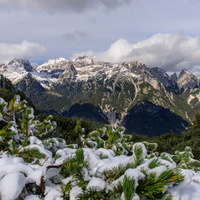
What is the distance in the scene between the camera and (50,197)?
1640mm

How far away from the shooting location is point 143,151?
1714mm

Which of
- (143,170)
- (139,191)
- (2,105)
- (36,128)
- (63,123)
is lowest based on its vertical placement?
(63,123)

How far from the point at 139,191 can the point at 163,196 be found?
222mm

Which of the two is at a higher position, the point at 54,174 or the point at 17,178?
the point at 17,178

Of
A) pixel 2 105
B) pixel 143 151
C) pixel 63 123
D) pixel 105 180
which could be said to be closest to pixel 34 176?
pixel 105 180

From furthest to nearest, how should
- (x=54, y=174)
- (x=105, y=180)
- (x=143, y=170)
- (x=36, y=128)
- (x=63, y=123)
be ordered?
(x=63, y=123) → (x=36, y=128) → (x=54, y=174) → (x=105, y=180) → (x=143, y=170)

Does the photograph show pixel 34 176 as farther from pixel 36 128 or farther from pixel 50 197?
pixel 36 128

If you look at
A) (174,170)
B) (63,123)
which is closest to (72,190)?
(174,170)

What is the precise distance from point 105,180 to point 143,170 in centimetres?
46

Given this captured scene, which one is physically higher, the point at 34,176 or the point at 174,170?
the point at 174,170

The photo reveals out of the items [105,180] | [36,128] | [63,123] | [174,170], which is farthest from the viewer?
[63,123]

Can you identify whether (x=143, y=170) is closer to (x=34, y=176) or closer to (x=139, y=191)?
(x=139, y=191)

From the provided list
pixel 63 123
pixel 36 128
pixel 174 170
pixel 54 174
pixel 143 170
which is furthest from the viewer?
pixel 63 123

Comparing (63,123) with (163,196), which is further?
(63,123)
